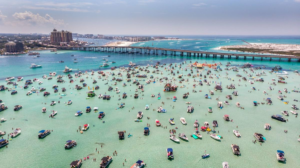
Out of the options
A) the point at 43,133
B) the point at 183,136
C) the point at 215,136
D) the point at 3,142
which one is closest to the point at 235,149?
the point at 215,136

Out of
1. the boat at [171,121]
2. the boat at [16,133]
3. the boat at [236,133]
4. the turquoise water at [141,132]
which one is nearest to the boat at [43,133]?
the turquoise water at [141,132]

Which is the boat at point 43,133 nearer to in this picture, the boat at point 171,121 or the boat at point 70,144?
the boat at point 70,144

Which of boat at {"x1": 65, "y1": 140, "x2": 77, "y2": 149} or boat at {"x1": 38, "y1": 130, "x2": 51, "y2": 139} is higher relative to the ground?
boat at {"x1": 38, "y1": 130, "x2": 51, "y2": 139}

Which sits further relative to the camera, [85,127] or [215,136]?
[85,127]

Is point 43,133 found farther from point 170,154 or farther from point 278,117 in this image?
point 278,117

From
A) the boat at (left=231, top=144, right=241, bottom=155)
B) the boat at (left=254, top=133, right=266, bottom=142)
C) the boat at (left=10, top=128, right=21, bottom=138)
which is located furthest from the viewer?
the boat at (left=10, top=128, right=21, bottom=138)

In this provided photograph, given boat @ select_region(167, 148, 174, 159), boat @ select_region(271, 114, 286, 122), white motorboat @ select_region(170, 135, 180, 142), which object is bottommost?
boat @ select_region(167, 148, 174, 159)

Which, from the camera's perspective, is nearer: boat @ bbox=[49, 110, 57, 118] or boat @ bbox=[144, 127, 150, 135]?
boat @ bbox=[144, 127, 150, 135]

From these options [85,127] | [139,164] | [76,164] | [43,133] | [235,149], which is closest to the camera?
[76,164]

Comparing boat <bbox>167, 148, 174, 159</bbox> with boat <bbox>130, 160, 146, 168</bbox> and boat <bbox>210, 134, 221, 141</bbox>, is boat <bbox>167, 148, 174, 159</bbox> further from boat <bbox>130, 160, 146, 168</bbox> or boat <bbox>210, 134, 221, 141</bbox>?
boat <bbox>210, 134, 221, 141</bbox>

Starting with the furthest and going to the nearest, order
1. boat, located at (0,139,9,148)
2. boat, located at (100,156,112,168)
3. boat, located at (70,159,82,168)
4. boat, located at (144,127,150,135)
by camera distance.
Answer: boat, located at (144,127,150,135), boat, located at (0,139,9,148), boat, located at (100,156,112,168), boat, located at (70,159,82,168)

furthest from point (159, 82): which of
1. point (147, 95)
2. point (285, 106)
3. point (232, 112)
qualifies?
point (285, 106)

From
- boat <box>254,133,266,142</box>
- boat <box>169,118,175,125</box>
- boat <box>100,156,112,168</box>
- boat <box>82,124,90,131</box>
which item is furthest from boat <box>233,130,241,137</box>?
boat <box>82,124,90,131</box>

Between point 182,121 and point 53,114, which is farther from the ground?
point 53,114
